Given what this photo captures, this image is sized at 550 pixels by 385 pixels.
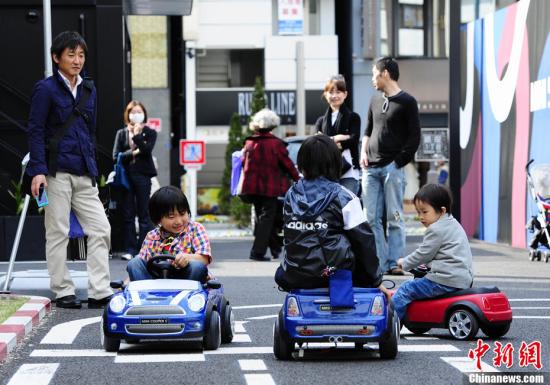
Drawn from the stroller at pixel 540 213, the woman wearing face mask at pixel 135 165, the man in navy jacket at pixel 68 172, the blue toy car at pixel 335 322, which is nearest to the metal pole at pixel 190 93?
the woman wearing face mask at pixel 135 165

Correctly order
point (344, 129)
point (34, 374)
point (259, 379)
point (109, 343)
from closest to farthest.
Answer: point (259, 379) < point (34, 374) < point (109, 343) < point (344, 129)

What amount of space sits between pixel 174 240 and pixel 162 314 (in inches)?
30.7

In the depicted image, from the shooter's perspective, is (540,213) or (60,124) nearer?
(60,124)

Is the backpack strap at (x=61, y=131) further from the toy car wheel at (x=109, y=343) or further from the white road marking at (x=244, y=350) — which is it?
the white road marking at (x=244, y=350)

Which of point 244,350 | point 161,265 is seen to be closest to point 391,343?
point 244,350

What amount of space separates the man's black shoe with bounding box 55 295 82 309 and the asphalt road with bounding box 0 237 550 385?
8 cm

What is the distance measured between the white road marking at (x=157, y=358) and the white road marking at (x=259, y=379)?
70 centimetres

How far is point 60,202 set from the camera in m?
10.3

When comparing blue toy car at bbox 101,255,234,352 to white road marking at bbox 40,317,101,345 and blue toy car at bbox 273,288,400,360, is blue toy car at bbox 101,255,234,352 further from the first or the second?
white road marking at bbox 40,317,101,345

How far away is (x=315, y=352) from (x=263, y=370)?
2.69 ft

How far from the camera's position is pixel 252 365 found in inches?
280

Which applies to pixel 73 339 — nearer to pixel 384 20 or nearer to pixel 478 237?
pixel 478 237

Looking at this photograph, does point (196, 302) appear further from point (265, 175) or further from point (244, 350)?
point (265, 175)

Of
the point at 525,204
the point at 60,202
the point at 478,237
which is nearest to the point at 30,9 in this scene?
the point at 60,202
